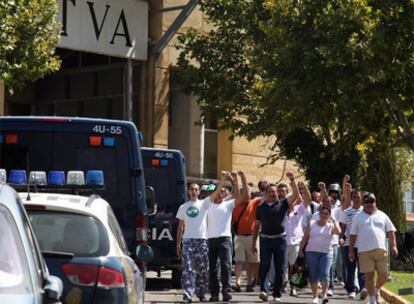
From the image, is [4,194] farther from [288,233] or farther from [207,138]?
[207,138]

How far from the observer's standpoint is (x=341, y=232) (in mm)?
20062

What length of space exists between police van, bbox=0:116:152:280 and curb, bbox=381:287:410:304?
225 inches

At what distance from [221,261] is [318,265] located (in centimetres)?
150

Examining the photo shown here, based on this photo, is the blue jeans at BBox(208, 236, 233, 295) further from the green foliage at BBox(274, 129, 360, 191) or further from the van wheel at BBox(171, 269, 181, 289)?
the green foliage at BBox(274, 129, 360, 191)

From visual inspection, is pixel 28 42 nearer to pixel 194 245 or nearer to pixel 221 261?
pixel 194 245

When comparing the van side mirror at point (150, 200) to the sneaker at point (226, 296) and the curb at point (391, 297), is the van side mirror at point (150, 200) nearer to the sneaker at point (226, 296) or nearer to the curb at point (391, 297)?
the sneaker at point (226, 296)

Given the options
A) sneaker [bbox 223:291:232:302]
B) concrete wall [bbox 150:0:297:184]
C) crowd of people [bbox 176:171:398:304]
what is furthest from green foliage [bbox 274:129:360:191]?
sneaker [bbox 223:291:232:302]

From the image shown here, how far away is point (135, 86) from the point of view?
3606 centimetres

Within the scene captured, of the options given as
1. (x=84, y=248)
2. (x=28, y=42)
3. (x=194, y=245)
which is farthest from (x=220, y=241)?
(x=84, y=248)

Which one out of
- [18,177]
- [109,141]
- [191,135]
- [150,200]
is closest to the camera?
[18,177]

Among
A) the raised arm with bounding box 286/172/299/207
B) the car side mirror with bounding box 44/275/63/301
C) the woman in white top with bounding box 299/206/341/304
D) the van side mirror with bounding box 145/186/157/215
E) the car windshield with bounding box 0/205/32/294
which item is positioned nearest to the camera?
the car windshield with bounding box 0/205/32/294

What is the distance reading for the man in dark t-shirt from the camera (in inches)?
718

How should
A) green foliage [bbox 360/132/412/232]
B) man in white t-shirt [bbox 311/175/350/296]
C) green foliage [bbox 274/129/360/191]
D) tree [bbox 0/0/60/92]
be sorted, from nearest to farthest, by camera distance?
tree [bbox 0/0/60/92], man in white t-shirt [bbox 311/175/350/296], green foliage [bbox 360/132/412/232], green foliage [bbox 274/129/360/191]

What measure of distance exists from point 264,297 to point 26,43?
623cm
